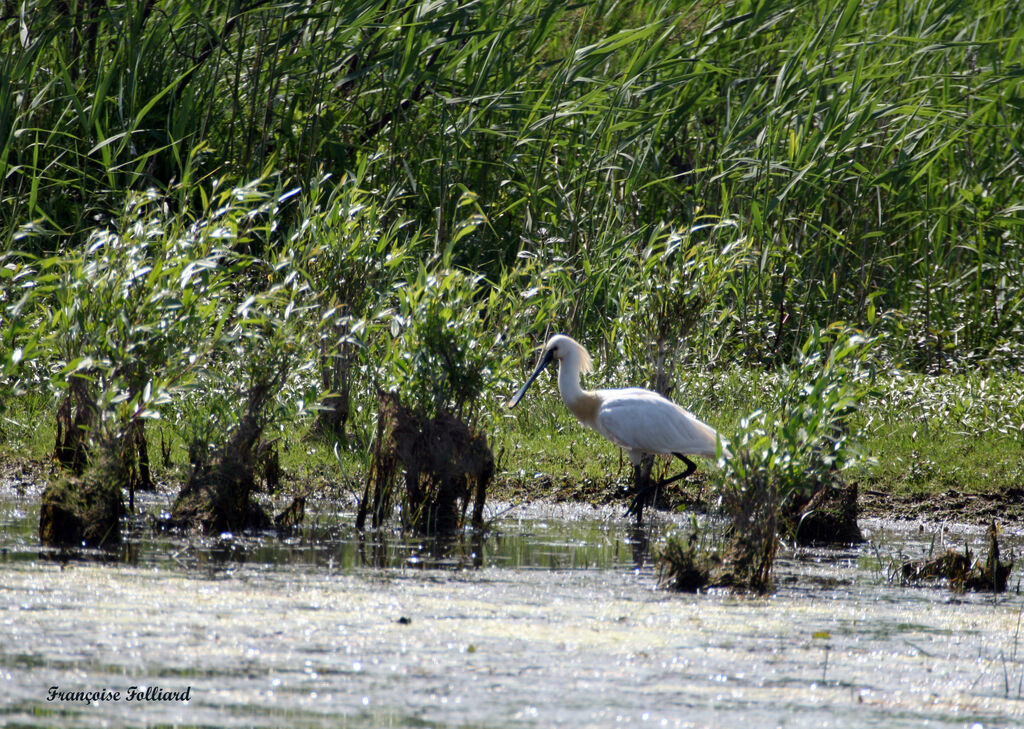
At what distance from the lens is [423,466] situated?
716 cm

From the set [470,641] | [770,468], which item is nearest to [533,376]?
[770,468]

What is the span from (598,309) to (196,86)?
3.30 metres

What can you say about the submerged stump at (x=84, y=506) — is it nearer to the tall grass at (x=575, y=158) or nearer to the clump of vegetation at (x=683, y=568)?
the tall grass at (x=575, y=158)

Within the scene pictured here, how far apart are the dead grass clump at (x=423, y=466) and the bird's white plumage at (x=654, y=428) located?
1.14 metres

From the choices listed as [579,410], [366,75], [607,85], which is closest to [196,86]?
[366,75]

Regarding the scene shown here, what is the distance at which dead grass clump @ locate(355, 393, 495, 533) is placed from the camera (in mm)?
7152

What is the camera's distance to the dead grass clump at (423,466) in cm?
715

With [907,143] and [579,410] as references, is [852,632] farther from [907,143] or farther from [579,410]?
[907,143]

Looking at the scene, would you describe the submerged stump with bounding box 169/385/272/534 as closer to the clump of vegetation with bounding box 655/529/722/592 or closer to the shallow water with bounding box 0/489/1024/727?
the shallow water with bounding box 0/489/1024/727

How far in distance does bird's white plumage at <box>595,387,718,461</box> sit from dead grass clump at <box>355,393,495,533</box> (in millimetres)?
1138

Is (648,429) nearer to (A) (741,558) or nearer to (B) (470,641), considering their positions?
(A) (741,558)

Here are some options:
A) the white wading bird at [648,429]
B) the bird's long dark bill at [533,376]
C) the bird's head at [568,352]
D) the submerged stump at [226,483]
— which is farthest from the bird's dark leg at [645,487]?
the submerged stump at [226,483]

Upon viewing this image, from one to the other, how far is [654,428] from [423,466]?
1.57m

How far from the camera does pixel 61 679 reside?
160 inches
